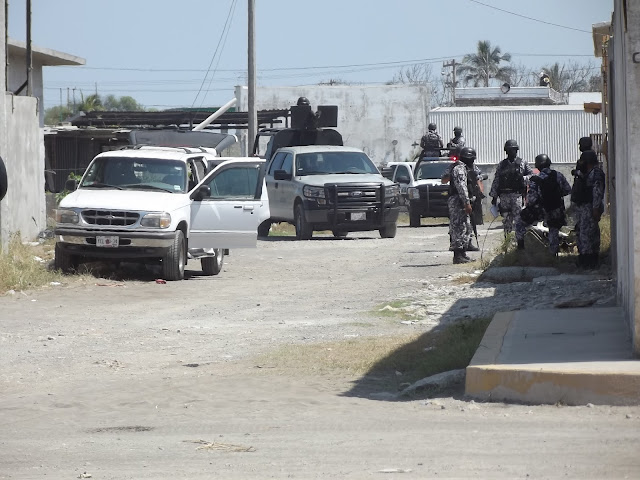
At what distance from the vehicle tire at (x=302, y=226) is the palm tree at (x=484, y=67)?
76.4 metres

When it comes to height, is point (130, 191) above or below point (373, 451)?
above

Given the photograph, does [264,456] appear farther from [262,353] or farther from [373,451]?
[262,353]

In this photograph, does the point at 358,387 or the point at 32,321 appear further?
the point at 32,321

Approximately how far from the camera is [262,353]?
35.5 feet

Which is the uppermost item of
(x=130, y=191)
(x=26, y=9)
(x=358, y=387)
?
(x=26, y=9)

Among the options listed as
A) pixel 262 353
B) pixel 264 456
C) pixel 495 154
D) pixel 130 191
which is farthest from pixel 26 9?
pixel 495 154

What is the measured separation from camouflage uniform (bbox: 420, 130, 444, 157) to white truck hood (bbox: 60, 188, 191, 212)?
15306 millimetres

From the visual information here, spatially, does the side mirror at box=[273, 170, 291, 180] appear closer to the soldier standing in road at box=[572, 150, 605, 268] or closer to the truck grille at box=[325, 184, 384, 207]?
the truck grille at box=[325, 184, 384, 207]

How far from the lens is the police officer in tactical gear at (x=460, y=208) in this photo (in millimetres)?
18641

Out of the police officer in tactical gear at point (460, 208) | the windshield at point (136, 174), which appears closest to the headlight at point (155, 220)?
the windshield at point (136, 174)

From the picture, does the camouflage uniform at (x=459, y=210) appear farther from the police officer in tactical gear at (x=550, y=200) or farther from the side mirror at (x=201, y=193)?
the side mirror at (x=201, y=193)

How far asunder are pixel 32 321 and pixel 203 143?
10865 millimetres

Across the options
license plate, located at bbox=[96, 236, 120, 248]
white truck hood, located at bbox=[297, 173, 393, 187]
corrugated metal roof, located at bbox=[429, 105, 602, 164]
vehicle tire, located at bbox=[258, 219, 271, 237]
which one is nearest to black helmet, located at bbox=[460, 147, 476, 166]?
license plate, located at bbox=[96, 236, 120, 248]

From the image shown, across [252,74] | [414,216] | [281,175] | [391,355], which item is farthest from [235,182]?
[252,74]
